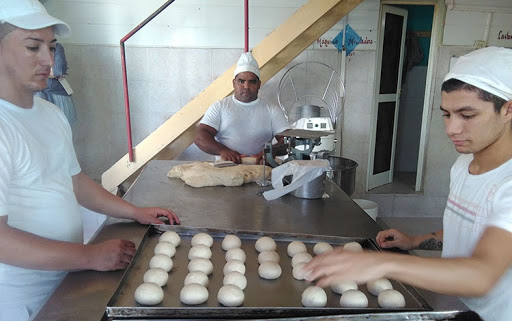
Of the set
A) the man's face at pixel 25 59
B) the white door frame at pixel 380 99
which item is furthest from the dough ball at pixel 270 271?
the white door frame at pixel 380 99

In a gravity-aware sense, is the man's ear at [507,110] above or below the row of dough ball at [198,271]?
above

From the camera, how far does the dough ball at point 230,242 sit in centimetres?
140

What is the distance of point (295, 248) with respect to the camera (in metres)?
1.37

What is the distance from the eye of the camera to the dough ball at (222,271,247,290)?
1.15 metres

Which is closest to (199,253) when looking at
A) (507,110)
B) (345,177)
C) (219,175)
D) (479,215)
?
(219,175)

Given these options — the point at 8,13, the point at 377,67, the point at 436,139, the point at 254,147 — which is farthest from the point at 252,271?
the point at 436,139

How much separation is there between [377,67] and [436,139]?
3.74ft

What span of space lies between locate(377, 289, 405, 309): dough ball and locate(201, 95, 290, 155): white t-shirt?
85.7 inches

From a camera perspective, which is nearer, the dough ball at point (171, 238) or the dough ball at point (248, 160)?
the dough ball at point (171, 238)

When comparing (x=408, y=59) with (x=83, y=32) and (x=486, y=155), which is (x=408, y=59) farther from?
(x=486, y=155)

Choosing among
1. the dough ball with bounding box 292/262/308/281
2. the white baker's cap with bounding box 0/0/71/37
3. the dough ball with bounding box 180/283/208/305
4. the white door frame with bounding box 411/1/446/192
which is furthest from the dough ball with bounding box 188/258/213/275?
the white door frame with bounding box 411/1/446/192

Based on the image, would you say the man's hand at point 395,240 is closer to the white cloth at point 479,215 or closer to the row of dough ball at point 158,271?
the white cloth at point 479,215

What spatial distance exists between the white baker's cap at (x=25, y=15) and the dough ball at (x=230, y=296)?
3.25ft

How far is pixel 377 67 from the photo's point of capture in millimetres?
4273
